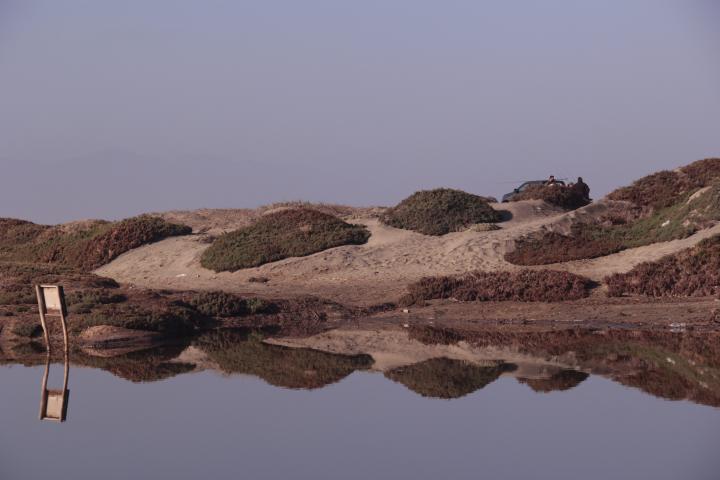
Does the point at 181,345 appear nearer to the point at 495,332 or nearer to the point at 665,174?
the point at 495,332

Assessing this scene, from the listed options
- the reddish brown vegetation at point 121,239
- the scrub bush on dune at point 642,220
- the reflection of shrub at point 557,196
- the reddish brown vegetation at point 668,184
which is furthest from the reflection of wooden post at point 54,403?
the reflection of shrub at point 557,196

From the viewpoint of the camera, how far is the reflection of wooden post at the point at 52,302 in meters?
22.6

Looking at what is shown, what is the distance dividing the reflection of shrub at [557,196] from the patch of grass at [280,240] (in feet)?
24.9

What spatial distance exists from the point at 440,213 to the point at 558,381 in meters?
21.1

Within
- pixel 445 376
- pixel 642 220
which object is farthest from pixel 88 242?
pixel 445 376

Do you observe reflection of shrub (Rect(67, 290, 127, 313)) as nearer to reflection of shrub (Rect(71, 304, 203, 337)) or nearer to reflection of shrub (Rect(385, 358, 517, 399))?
reflection of shrub (Rect(71, 304, 203, 337))

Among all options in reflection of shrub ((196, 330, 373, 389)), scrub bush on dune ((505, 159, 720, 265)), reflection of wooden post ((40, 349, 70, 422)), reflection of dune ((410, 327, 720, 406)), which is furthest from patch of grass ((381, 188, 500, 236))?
reflection of wooden post ((40, 349, 70, 422))

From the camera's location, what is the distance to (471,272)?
31891 millimetres

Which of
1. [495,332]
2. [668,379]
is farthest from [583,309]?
[668,379]

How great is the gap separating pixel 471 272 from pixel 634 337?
878 cm

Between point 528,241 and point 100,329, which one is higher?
point 528,241

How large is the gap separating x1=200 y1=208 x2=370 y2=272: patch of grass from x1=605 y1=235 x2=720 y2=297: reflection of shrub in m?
11.4

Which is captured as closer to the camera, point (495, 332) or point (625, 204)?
point (495, 332)

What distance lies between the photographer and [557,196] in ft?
141
